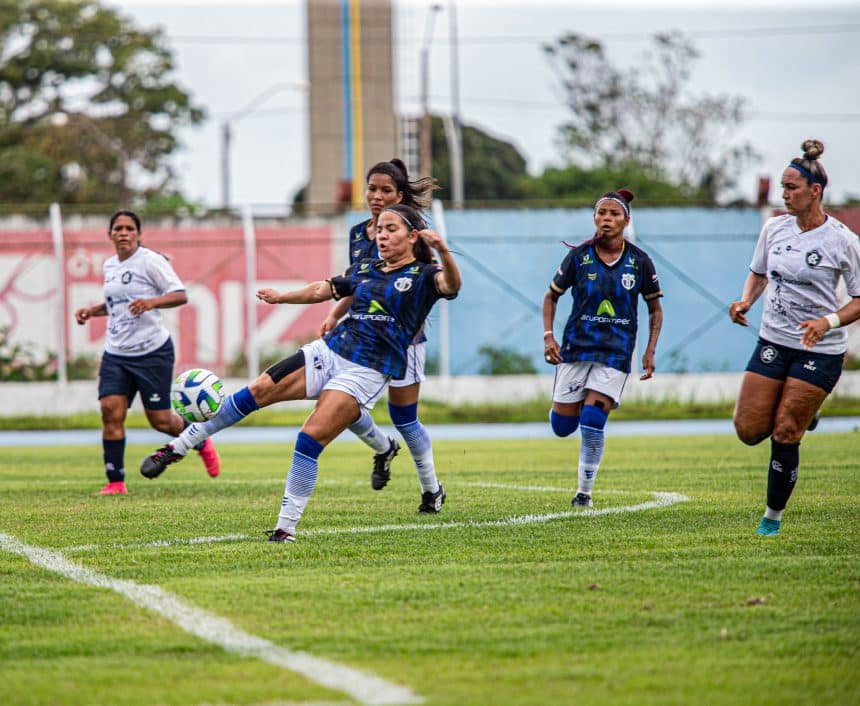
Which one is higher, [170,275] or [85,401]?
[170,275]

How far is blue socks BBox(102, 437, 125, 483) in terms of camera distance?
10789 mm

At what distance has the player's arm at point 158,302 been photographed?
10539 millimetres

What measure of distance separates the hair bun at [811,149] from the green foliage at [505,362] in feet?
59.3

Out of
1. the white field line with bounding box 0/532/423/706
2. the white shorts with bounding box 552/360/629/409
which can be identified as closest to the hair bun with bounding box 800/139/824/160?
the white shorts with bounding box 552/360/629/409

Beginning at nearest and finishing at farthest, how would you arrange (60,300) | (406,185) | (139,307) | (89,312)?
(406,185)
(139,307)
(89,312)
(60,300)

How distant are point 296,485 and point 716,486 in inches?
172

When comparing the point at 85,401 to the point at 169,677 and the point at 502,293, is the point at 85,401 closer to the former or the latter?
the point at 502,293

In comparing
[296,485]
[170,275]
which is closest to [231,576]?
[296,485]

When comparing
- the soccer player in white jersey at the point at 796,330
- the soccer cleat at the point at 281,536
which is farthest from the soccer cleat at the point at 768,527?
the soccer cleat at the point at 281,536

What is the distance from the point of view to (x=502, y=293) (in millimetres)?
26328

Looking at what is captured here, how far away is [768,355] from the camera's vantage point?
24.9 feet

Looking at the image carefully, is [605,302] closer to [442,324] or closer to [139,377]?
[139,377]

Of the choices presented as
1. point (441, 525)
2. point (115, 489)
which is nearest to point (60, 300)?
point (115, 489)

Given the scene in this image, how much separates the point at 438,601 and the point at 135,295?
6216 mm
